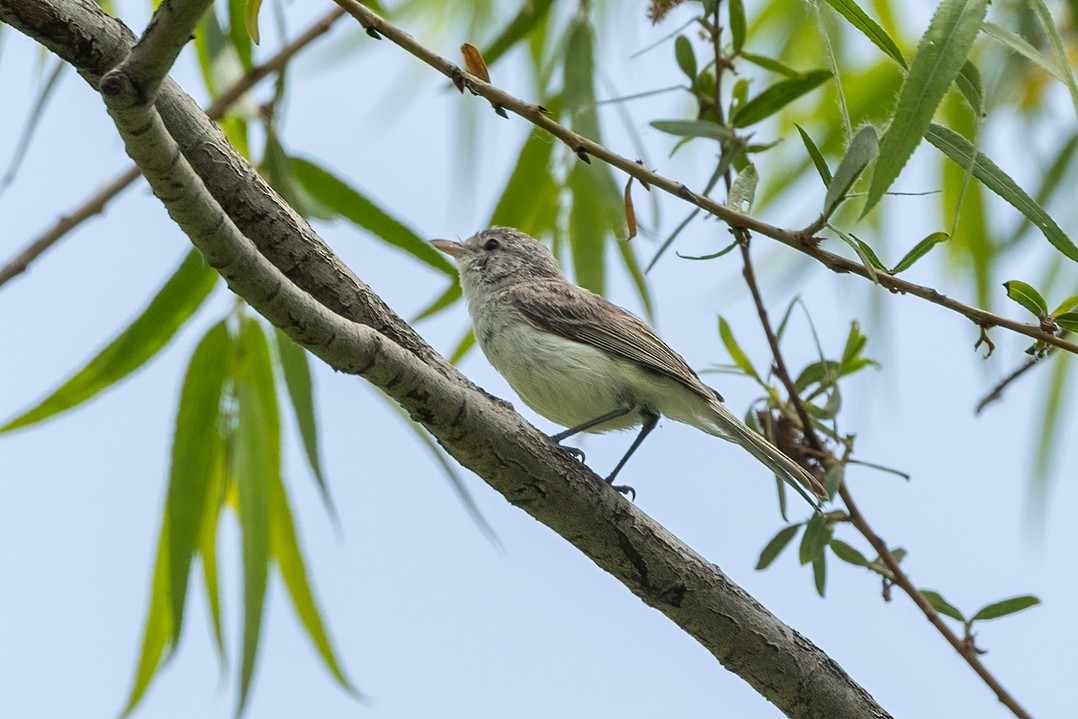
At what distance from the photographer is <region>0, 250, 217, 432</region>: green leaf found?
2.90 meters

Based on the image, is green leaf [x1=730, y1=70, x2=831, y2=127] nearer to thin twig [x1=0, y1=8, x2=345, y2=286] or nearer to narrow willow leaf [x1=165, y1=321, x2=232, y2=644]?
thin twig [x1=0, y1=8, x2=345, y2=286]

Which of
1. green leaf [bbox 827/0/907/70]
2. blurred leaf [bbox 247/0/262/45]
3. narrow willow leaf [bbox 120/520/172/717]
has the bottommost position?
narrow willow leaf [bbox 120/520/172/717]

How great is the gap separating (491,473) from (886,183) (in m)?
1.04

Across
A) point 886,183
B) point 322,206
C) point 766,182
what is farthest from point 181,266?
point 766,182

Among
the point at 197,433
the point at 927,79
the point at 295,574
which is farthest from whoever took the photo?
the point at 295,574

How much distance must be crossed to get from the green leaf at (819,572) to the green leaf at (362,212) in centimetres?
116

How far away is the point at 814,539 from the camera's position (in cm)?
271

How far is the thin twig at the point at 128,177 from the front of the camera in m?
2.68

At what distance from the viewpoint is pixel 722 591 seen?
248cm

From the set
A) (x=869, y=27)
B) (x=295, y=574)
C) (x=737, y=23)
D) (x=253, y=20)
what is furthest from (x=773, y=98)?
(x=295, y=574)

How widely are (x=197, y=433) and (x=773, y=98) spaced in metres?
1.73

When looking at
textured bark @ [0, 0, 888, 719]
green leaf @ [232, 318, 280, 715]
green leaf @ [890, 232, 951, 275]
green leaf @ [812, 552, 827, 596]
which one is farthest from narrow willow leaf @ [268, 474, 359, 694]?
green leaf @ [890, 232, 951, 275]

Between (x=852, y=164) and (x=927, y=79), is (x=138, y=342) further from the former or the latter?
(x=927, y=79)

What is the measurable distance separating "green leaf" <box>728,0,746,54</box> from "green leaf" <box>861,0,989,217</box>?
1.22 meters
